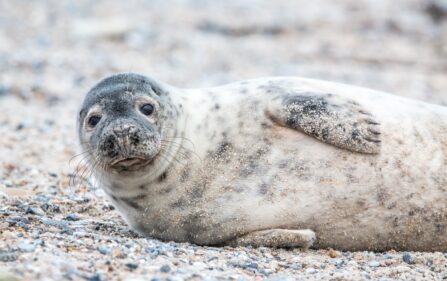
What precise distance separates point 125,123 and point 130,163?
0.22 metres

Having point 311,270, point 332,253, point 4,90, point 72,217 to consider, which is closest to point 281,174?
point 332,253

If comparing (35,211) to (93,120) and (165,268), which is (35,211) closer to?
(93,120)

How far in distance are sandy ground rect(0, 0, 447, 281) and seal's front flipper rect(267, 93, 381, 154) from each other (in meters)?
0.61

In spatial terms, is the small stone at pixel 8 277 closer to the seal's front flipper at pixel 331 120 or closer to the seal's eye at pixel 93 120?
the seal's eye at pixel 93 120

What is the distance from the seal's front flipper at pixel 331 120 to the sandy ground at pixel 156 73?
606mm

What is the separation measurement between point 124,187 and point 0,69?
585 centimetres

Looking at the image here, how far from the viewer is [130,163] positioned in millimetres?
4625

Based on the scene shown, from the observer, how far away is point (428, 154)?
492cm

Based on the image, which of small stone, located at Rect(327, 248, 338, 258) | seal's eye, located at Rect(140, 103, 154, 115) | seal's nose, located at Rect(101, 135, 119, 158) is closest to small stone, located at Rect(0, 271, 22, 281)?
seal's nose, located at Rect(101, 135, 119, 158)

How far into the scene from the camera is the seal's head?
4.50 metres

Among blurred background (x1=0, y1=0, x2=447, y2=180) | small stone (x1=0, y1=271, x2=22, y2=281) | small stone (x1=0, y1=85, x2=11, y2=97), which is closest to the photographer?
small stone (x1=0, y1=271, x2=22, y2=281)

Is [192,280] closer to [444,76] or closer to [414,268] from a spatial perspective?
[414,268]

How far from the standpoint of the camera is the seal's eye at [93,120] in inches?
189

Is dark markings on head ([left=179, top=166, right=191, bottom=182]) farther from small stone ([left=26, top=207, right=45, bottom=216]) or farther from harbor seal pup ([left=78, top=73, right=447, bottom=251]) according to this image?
small stone ([left=26, top=207, right=45, bottom=216])
